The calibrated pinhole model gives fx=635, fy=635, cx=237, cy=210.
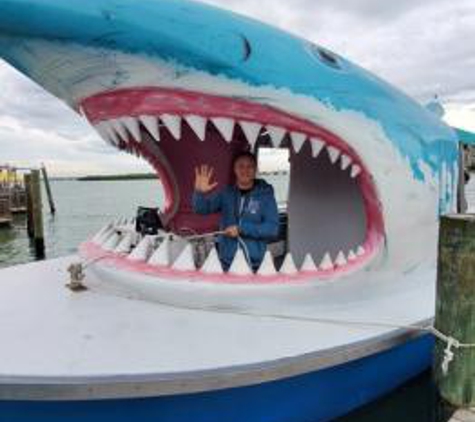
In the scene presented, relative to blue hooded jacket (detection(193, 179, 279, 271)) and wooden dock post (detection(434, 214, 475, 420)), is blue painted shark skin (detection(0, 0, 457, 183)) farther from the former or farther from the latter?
blue hooded jacket (detection(193, 179, 279, 271))

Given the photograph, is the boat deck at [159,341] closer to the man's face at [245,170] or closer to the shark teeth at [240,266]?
the shark teeth at [240,266]

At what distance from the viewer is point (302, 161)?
5.80 m

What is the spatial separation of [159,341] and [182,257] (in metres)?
0.68

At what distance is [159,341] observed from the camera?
319cm

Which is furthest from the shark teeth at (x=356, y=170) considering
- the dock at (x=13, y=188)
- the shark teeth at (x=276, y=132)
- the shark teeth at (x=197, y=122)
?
the dock at (x=13, y=188)

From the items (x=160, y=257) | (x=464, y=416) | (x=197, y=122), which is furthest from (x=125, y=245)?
(x=464, y=416)

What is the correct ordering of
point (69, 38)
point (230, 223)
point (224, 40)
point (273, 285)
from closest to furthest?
point (69, 38) → point (224, 40) → point (273, 285) → point (230, 223)

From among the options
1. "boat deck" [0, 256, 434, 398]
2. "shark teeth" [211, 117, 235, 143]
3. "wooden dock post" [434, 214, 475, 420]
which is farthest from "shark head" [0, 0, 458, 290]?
"wooden dock post" [434, 214, 475, 420]

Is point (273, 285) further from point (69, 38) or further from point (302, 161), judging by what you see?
point (302, 161)

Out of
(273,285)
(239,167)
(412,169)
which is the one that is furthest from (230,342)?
(412,169)

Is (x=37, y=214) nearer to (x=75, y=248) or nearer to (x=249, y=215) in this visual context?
(x=75, y=248)

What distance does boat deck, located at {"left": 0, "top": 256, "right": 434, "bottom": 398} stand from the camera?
279cm

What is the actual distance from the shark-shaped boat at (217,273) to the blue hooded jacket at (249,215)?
0.33 metres

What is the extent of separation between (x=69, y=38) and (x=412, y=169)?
87.0 inches
